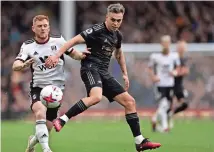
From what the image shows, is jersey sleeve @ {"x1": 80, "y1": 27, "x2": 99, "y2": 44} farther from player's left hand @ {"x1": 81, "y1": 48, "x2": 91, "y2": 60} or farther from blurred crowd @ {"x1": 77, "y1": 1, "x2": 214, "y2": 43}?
blurred crowd @ {"x1": 77, "y1": 1, "x2": 214, "y2": 43}

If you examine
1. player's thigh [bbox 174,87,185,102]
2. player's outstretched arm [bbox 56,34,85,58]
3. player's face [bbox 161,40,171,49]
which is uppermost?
player's face [bbox 161,40,171,49]

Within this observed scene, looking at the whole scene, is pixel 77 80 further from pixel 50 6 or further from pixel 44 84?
pixel 44 84

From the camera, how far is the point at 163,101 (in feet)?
63.0

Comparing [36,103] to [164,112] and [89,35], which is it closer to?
[89,35]

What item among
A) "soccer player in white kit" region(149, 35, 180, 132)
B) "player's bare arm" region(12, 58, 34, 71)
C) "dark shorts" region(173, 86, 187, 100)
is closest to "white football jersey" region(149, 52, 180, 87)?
"soccer player in white kit" region(149, 35, 180, 132)

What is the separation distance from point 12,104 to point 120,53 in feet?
42.3

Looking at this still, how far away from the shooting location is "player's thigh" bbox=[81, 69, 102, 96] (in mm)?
11734

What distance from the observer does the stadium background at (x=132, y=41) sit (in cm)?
2512

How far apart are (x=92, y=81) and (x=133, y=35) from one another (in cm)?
1686

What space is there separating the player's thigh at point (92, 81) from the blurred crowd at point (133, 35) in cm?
1293

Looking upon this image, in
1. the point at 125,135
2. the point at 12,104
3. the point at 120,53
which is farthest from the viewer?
the point at 12,104

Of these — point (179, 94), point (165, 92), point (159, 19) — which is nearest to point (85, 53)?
point (165, 92)

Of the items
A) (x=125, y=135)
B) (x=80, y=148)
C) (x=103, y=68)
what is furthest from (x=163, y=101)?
(x=103, y=68)

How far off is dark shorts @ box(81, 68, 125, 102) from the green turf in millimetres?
1424
